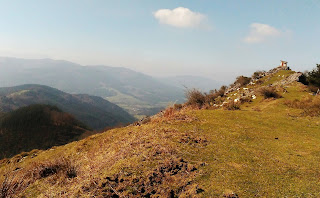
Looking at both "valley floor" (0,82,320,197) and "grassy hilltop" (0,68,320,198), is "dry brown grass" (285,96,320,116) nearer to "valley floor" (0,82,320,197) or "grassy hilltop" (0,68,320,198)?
"grassy hilltop" (0,68,320,198)

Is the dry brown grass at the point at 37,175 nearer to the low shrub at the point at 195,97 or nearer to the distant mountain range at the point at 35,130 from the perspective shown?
the low shrub at the point at 195,97

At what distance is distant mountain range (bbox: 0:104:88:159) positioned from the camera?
63.2 m

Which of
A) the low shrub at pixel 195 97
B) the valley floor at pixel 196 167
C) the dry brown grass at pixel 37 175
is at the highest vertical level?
the low shrub at pixel 195 97

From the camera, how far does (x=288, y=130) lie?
7.48 metres

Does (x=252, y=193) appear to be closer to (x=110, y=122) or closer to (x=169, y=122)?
(x=169, y=122)

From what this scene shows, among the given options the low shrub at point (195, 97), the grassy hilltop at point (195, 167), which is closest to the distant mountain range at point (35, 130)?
the low shrub at point (195, 97)

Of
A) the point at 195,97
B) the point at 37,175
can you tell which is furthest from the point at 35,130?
the point at 37,175

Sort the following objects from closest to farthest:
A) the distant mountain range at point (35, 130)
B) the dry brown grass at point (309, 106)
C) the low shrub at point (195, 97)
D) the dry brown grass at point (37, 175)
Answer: the dry brown grass at point (37, 175) < the dry brown grass at point (309, 106) < the low shrub at point (195, 97) < the distant mountain range at point (35, 130)

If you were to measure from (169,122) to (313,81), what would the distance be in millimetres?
15908

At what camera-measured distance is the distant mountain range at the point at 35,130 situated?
63250mm

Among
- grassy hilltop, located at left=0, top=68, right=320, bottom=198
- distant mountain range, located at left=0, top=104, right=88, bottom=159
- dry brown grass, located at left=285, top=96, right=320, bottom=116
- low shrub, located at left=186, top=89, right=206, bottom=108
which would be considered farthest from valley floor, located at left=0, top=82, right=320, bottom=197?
distant mountain range, located at left=0, top=104, right=88, bottom=159

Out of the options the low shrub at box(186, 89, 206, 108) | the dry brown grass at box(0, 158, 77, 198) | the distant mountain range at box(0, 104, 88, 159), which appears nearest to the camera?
the dry brown grass at box(0, 158, 77, 198)

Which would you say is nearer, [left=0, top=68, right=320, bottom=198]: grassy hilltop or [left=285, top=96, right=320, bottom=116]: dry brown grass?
[left=0, top=68, right=320, bottom=198]: grassy hilltop

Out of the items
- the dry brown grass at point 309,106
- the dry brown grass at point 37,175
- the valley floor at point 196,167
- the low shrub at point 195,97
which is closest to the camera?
the valley floor at point 196,167
